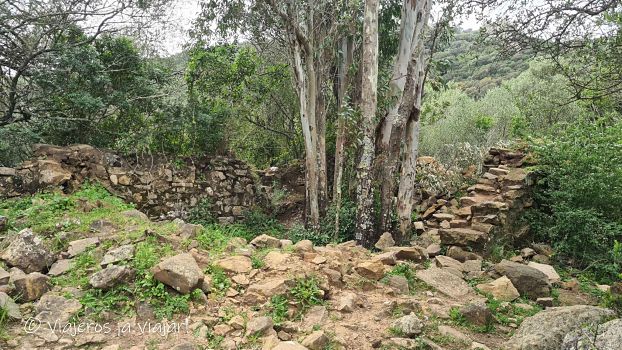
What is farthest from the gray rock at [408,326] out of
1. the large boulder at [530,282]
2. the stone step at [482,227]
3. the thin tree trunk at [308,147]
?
the thin tree trunk at [308,147]

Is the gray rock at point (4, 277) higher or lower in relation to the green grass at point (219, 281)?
higher

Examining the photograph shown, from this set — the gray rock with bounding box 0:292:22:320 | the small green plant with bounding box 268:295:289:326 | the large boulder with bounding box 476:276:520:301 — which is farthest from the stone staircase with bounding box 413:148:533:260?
the gray rock with bounding box 0:292:22:320

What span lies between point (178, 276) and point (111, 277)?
0.61 meters

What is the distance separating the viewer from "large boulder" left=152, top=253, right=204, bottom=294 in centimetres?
362

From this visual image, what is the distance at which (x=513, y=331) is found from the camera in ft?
11.9

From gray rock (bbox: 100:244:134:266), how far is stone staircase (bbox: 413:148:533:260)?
443 cm

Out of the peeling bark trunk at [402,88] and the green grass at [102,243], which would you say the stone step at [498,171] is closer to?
the peeling bark trunk at [402,88]

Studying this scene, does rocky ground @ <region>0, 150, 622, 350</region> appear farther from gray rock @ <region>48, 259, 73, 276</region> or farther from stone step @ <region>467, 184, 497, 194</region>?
stone step @ <region>467, 184, 497, 194</region>

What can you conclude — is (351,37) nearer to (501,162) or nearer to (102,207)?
(501,162)

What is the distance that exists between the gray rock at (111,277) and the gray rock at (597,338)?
142 inches

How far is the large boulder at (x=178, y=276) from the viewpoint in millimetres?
3625

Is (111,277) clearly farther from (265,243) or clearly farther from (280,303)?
(265,243)

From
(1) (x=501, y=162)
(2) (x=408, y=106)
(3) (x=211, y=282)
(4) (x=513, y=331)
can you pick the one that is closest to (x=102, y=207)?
(3) (x=211, y=282)

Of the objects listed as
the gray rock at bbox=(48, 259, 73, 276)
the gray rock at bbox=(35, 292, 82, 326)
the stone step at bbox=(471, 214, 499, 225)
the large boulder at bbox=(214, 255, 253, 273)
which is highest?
the gray rock at bbox=(48, 259, 73, 276)
